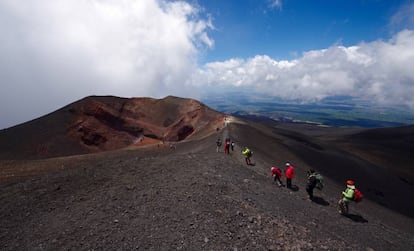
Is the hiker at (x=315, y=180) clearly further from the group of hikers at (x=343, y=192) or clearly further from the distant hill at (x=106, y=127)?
the distant hill at (x=106, y=127)

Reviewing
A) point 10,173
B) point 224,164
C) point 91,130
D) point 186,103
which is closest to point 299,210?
point 224,164

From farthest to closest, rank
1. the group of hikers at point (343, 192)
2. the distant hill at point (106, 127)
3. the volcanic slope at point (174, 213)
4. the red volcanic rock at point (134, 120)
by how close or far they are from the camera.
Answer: the red volcanic rock at point (134, 120) → the distant hill at point (106, 127) → the group of hikers at point (343, 192) → the volcanic slope at point (174, 213)

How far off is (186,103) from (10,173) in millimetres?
53774

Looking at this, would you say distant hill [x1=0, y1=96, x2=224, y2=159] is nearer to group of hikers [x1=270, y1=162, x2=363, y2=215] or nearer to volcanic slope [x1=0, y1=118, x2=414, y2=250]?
volcanic slope [x1=0, y1=118, x2=414, y2=250]

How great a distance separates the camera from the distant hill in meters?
49.8

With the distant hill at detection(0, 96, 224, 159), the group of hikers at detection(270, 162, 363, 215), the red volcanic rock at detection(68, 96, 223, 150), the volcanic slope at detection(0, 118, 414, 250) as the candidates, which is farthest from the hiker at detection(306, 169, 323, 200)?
the red volcanic rock at detection(68, 96, 223, 150)

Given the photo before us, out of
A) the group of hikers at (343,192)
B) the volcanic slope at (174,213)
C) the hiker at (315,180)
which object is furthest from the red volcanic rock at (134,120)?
the hiker at (315,180)

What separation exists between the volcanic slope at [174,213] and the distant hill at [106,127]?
2634cm

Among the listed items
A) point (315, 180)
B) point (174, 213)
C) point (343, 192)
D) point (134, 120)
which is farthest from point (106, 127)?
point (343, 192)

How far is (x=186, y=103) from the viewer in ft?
250

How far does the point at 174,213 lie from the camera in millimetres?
11727

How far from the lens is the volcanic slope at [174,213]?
10.3 meters

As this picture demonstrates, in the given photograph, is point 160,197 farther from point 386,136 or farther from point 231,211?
point 386,136

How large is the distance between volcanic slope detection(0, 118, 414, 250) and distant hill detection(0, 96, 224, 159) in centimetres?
2634
